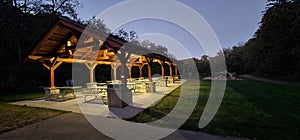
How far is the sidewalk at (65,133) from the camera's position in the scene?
3.13 metres

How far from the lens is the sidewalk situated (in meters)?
3.13

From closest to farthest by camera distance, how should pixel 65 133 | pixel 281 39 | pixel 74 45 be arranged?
pixel 65 133 < pixel 74 45 < pixel 281 39

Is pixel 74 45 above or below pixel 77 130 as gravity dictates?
above

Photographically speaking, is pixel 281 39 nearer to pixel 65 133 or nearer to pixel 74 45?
pixel 74 45

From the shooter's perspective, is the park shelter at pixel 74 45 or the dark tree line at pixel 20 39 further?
the dark tree line at pixel 20 39

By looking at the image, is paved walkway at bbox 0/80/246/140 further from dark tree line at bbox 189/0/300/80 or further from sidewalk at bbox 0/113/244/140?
dark tree line at bbox 189/0/300/80

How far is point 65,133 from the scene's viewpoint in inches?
133

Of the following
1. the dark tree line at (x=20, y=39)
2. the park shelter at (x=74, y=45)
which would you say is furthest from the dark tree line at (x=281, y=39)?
the dark tree line at (x=20, y=39)

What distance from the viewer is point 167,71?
2366cm

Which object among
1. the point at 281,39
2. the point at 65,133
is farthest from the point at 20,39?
the point at 281,39

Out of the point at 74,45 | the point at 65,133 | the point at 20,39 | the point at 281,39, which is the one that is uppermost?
the point at 281,39

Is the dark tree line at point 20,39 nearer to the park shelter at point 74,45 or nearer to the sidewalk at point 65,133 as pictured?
the park shelter at point 74,45

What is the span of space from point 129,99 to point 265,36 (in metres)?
19.5

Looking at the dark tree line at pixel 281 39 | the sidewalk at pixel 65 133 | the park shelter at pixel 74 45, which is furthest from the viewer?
the dark tree line at pixel 281 39
